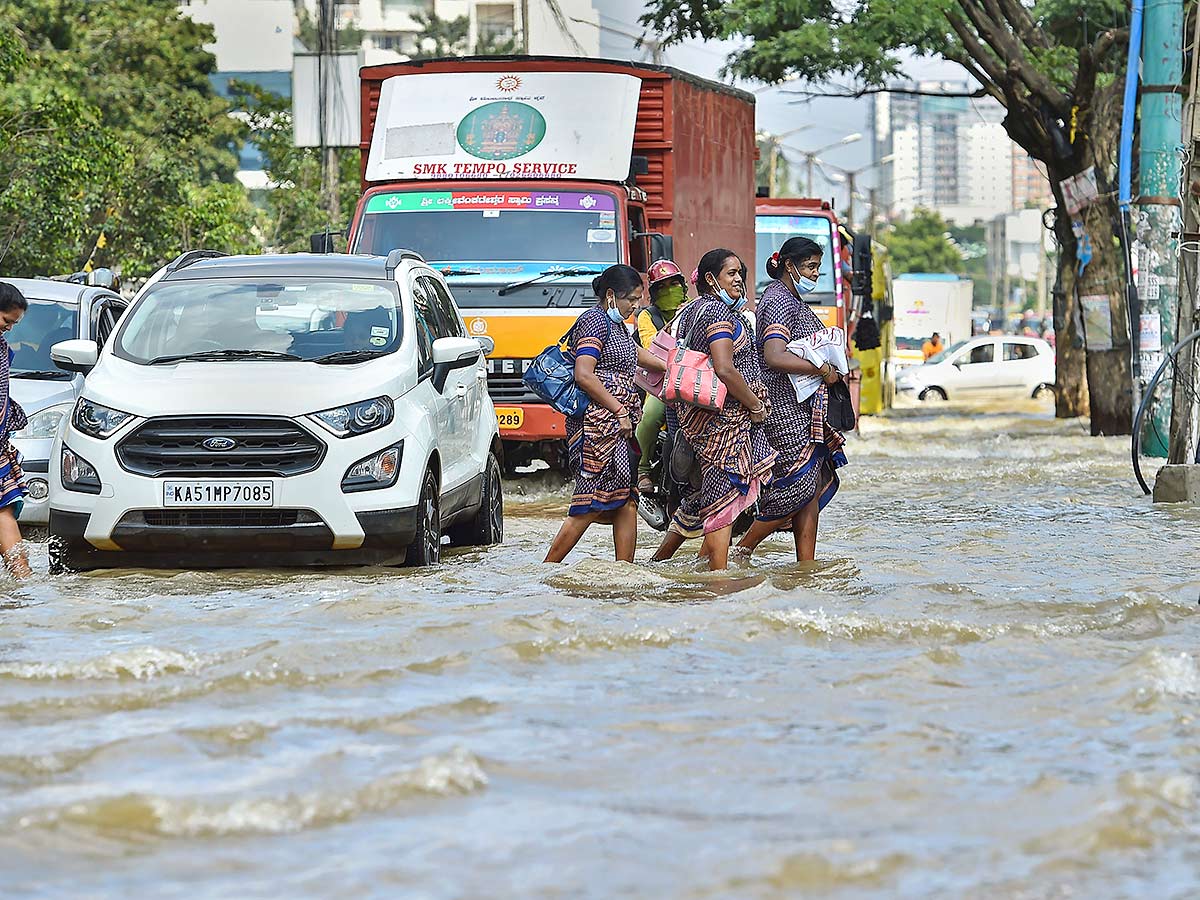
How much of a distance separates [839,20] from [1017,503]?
12.3 m

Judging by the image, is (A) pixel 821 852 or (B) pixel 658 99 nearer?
(A) pixel 821 852

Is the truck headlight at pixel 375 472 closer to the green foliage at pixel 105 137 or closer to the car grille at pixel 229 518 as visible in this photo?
the car grille at pixel 229 518

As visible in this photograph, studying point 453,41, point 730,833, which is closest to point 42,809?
point 730,833

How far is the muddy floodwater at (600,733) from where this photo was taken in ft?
14.1

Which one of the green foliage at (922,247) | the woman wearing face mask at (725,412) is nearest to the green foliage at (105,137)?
the woman wearing face mask at (725,412)

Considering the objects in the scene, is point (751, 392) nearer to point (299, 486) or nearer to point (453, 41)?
point (299, 486)

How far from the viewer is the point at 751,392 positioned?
8953 mm

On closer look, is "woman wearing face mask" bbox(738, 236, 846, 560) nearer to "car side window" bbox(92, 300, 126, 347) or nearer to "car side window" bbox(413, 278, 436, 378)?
"car side window" bbox(413, 278, 436, 378)

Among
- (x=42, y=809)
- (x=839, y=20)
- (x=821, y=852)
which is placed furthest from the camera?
(x=839, y=20)

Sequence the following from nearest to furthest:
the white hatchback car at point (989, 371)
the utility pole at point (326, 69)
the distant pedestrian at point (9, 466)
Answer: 1. the distant pedestrian at point (9, 466)
2. the utility pole at point (326, 69)
3. the white hatchback car at point (989, 371)

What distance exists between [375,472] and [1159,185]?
10797 mm

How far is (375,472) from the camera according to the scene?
9180mm

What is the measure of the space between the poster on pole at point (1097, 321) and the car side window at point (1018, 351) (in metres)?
16.3

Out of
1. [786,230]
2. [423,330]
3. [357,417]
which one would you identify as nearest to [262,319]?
[423,330]
